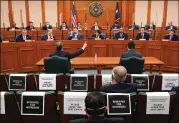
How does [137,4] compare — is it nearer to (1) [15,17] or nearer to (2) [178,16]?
(2) [178,16]

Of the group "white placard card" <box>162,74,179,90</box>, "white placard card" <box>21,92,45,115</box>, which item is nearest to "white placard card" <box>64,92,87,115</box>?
"white placard card" <box>21,92,45,115</box>

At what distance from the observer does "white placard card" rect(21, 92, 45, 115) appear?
2428mm

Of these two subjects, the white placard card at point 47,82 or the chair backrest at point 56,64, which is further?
the chair backrest at point 56,64

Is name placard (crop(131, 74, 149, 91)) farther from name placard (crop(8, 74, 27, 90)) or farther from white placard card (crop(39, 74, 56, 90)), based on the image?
name placard (crop(8, 74, 27, 90))

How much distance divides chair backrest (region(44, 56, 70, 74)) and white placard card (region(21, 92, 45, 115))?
6.93 ft

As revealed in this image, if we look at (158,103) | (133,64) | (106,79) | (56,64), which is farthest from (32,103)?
(133,64)

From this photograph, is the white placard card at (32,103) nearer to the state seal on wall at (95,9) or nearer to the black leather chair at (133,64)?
the black leather chair at (133,64)

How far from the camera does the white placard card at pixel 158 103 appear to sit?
2441 mm

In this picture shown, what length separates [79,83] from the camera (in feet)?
10.1

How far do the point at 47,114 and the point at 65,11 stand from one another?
1073 centimetres

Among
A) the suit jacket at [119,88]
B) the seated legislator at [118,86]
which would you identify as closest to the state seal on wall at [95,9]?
the seated legislator at [118,86]

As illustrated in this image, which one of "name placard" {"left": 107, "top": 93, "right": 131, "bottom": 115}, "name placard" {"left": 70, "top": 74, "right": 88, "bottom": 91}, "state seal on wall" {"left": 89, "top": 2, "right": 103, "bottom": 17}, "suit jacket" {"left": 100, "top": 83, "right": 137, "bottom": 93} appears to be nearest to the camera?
"name placard" {"left": 107, "top": 93, "right": 131, "bottom": 115}

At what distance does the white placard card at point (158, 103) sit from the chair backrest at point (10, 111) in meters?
1.44

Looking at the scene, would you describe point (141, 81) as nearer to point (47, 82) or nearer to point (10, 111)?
point (47, 82)
